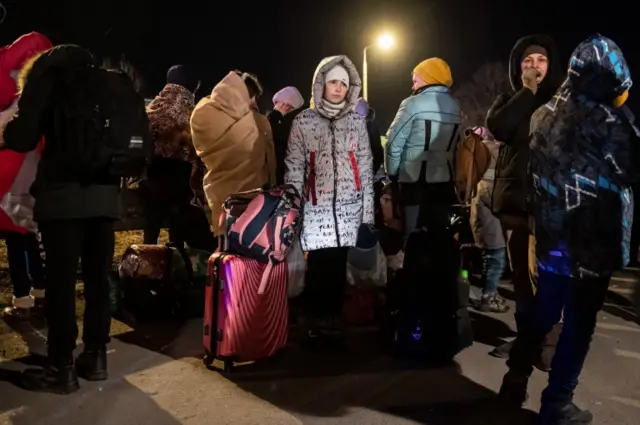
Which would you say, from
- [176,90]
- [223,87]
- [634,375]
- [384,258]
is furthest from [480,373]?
[176,90]

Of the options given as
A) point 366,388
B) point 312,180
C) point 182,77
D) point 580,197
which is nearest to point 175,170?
point 182,77

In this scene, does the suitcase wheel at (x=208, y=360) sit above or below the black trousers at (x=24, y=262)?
below

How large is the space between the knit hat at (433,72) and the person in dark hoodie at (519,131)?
58cm

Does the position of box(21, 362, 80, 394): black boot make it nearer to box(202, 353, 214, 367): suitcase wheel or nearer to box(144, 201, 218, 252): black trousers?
box(202, 353, 214, 367): suitcase wheel

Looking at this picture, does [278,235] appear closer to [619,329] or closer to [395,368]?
[395,368]

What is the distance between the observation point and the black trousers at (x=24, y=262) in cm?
536

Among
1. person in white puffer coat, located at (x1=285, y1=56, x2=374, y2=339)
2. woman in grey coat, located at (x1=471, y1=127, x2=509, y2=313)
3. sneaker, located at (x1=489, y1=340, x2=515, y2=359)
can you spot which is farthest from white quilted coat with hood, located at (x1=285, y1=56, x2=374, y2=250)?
woman in grey coat, located at (x1=471, y1=127, x2=509, y2=313)

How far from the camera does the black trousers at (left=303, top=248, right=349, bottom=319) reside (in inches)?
191

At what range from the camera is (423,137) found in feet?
16.0

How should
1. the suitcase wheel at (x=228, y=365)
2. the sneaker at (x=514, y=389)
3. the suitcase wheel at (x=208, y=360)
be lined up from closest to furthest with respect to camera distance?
1. the sneaker at (x=514, y=389)
2. the suitcase wheel at (x=228, y=365)
3. the suitcase wheel at (x=208, y=360)

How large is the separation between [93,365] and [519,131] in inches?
123

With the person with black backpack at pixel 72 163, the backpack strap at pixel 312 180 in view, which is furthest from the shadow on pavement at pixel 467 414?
the person with black backpack at pixel 72 163

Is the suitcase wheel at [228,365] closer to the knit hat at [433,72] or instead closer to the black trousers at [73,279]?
the black trousers at [73,279]

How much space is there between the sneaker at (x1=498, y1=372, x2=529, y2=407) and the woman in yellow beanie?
1361 mm
